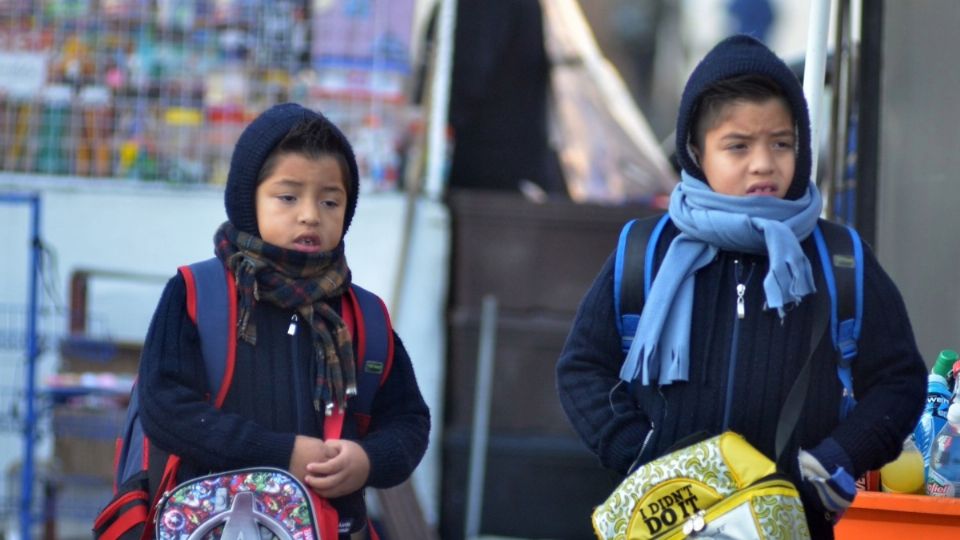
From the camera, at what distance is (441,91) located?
26.8 feet

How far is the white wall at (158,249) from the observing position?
305 inches

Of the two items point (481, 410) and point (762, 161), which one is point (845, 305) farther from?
point (481, 410)

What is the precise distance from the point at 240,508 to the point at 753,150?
120 cm

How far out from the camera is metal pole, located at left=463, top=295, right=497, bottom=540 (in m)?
7.66

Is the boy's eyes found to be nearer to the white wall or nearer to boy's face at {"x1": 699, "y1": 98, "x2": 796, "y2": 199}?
boy's face at {"x1": 699, "y1": 98, "x2": 796, "y2": 199}

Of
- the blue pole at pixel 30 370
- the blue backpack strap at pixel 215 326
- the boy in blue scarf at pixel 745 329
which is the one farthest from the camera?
the blue pole at pixel 30 370

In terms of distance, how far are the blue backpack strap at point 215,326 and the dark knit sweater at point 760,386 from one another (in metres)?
0.71

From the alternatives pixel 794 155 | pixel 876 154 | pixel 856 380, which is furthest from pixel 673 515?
pixel 876 154

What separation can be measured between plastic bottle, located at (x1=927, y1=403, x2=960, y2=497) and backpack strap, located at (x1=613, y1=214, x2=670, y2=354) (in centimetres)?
90

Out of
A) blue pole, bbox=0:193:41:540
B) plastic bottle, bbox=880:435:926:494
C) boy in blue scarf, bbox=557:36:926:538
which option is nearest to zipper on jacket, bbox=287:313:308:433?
boy in blue scarf, bbox=557:36:926:538

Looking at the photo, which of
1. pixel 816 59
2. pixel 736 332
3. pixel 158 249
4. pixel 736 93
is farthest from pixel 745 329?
pixel 158 249

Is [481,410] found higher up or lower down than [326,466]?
lower down

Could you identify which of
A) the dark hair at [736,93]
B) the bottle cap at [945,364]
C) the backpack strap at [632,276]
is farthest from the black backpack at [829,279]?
the bottle cap at [945,364]

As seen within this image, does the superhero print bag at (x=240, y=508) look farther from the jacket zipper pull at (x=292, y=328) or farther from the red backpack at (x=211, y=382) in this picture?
the jacket zipper pull at (x=292, y=328)
